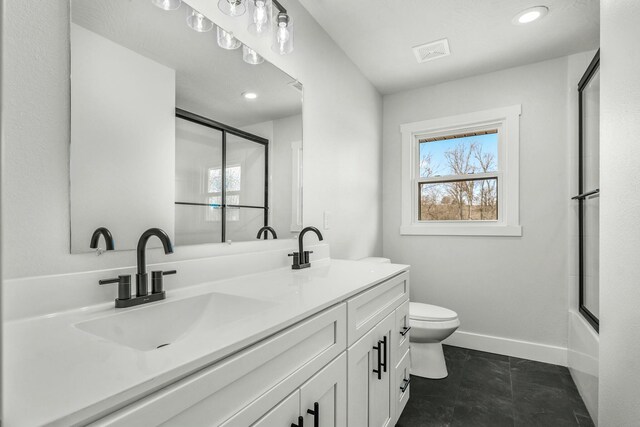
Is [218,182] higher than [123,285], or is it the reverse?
[218,182]

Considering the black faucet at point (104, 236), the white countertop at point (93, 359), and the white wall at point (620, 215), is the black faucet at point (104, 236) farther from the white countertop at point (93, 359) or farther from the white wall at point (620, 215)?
the white wall at point (620, 215)

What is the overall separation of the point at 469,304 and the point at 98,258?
274 cm

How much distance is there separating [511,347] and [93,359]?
2911 mm

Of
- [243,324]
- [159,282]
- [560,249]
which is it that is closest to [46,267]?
[159,282]

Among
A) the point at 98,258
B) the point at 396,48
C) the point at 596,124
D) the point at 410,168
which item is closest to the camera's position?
the point at 98,258

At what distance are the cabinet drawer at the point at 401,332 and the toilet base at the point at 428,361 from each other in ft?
1.89

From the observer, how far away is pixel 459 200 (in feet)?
9.69

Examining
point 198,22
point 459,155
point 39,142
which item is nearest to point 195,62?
point 198,22

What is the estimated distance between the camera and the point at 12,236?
0.80 meters

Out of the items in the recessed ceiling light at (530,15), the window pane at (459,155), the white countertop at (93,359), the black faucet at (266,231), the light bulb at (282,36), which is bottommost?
the white countertop at (93,359)

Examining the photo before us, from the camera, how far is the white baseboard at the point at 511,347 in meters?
2.47

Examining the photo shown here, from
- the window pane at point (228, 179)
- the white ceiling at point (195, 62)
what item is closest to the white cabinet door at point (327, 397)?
the window pane at point (228, 179)

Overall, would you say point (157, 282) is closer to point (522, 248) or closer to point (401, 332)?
point (401, 332)

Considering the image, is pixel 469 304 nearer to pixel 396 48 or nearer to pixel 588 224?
pixel 588 224
